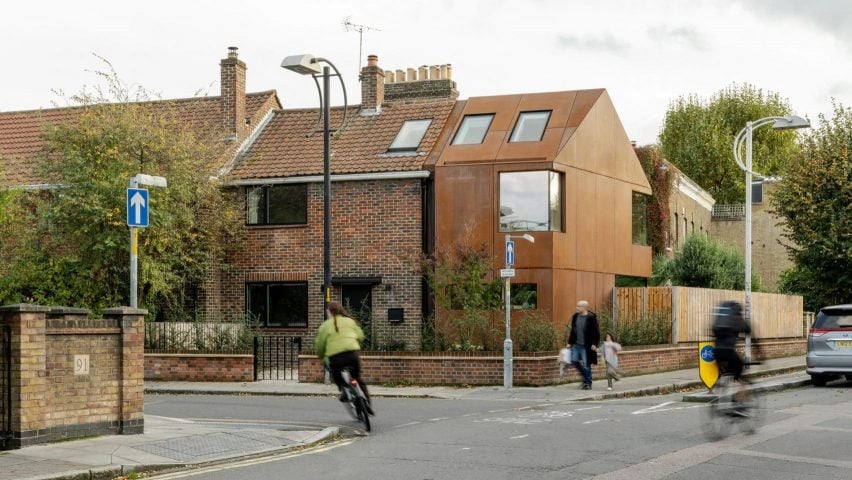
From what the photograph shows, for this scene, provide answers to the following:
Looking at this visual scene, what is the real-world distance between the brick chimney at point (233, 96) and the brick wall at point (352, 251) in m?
3.91

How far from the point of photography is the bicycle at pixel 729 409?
13414 mm

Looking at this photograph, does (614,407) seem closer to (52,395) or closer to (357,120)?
(52,395)

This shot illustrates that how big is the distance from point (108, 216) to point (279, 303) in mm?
6035

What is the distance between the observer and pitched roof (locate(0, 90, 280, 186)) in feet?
105

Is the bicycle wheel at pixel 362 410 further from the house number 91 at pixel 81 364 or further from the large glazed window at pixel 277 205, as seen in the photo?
the large glazed window at pixel 277 205

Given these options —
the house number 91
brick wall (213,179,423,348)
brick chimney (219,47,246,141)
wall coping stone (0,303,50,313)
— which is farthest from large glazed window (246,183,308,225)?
wall coping stone (0,303,50,313)

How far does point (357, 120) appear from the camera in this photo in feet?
106

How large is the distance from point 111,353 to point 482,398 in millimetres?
8789

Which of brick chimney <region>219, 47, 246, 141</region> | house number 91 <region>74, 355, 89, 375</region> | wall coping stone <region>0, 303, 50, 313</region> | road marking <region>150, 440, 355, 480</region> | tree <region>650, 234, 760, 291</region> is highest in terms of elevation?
brick chimney <region>219, 47, 246, 141</region>

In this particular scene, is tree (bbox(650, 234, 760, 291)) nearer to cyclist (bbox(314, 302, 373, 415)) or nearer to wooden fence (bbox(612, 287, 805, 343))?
wooden fence (bbox(612, 287, 805, 343))

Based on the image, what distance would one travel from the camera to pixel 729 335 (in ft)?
46.0

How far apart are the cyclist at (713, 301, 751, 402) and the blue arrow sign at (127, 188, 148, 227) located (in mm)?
8124

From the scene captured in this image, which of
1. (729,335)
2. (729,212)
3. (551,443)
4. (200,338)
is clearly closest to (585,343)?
(729,335)

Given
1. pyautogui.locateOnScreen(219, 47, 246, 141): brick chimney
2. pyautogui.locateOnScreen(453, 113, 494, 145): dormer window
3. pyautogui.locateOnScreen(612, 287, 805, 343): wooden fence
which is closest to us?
pyautogui.locateOnScreen(612, 287, 805, 343): wooden fence
